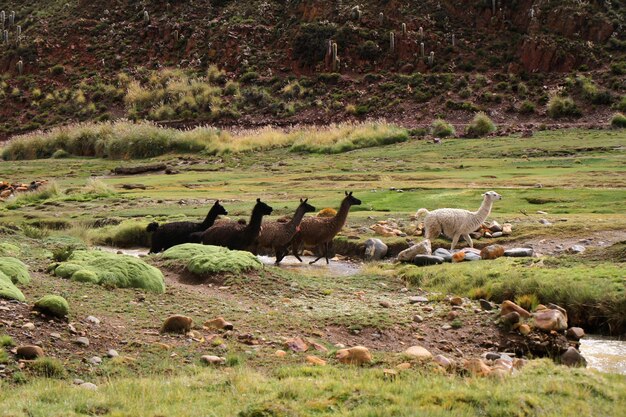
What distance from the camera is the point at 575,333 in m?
11.5

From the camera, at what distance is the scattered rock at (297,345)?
9.89 metres

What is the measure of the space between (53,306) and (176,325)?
Result: 1.50 m

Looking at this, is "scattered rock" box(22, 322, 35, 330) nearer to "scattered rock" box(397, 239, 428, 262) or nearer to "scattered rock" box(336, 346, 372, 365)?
"scattered rock" box(336, 346, 372, 365)

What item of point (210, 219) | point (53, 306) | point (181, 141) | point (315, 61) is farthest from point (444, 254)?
point (315, 61)

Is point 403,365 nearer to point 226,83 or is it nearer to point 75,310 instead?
point 75,310

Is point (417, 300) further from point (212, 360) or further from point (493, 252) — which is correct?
point (212, 360)

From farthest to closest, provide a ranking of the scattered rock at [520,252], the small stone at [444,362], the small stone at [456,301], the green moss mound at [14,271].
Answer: the scattered rock at [520,252], the small stone at [456,301], the green moss mound at [14,271], the small stone at [444,362]

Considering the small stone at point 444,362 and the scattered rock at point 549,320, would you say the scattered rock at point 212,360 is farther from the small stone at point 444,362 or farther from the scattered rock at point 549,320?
the scattered rock at point 549,320

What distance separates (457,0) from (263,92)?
68.4 feet

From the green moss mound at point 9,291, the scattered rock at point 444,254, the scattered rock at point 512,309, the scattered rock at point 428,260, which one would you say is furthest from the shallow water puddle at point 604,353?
the green moss mound at point 9,291

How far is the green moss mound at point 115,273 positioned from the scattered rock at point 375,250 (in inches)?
272

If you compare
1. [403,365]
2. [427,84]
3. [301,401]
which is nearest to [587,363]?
[403,365]

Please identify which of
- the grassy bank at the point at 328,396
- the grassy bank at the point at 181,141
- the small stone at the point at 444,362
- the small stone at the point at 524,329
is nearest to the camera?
the grassy bank at the point at 328,396

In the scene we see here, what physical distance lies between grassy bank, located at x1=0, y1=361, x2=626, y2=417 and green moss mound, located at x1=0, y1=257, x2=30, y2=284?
3.90m
